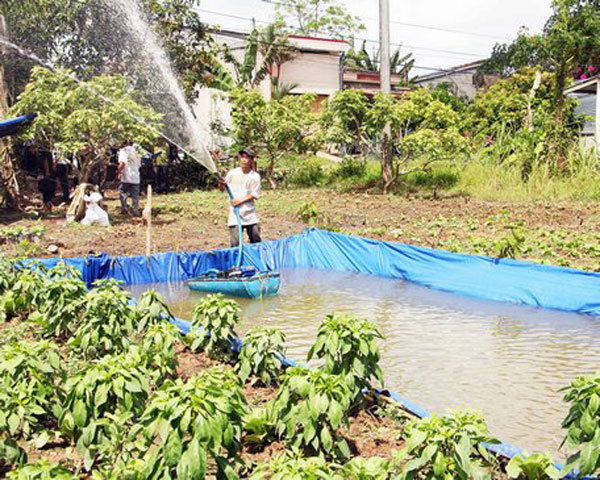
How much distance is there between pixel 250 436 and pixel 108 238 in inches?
348

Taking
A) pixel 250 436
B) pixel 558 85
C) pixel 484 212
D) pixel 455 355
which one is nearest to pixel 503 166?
pixel 558 85

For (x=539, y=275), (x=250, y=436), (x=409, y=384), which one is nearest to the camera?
(x=250, y=436)

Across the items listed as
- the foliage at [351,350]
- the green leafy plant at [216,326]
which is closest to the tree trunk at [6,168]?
the green leafy plant at [216,326]

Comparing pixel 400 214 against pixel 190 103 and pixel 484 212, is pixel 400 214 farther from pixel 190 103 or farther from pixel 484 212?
pixel 190 103

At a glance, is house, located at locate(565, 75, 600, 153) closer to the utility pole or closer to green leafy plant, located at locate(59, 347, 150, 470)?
the utility pole

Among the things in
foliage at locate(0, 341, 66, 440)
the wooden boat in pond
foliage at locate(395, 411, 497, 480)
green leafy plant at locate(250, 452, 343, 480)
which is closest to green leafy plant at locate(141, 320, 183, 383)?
foliage at locate(0, 341, 66, 440)

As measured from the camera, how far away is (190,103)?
78.1ft

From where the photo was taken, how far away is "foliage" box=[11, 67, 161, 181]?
515 inches

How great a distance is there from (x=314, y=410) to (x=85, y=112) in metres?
10.8

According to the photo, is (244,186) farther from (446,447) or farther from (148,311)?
(446,447)

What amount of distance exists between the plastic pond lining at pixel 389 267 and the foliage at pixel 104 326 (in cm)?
103

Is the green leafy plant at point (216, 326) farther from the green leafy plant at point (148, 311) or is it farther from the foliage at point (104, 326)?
the foliage at point (104, 326)

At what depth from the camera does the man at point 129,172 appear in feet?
48.1

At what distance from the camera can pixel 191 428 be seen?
3.01 meters
